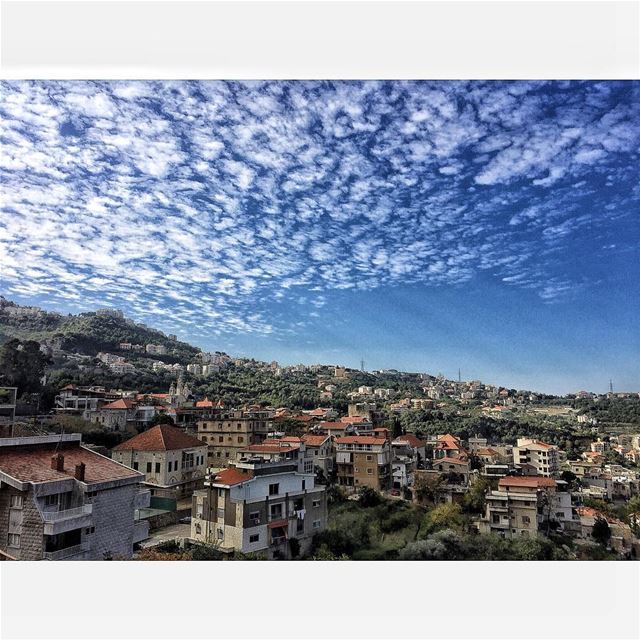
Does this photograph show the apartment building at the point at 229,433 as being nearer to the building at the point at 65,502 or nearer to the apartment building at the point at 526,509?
the building at the point at 65,502

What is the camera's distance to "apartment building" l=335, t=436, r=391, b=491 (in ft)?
23.0

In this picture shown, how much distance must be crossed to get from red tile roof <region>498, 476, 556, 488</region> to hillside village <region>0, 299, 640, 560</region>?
0.03 m

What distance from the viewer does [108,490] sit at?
4.86m

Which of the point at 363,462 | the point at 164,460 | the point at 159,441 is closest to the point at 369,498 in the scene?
the point at 363,462

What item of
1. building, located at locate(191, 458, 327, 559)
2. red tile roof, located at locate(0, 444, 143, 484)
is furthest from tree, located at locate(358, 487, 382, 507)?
red tile roof, located at locate(0, 444, 143, 484)

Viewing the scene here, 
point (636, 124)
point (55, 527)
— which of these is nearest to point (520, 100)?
point (636, 124)

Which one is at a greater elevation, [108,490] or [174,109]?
[174,109]

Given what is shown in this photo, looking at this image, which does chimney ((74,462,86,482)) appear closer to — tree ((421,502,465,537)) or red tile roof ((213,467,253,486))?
red tile roof ((213,467,253,486))

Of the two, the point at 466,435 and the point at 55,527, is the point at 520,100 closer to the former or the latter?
the point at 466,435

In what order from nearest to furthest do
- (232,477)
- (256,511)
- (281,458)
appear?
(256,511) → (232,477) → (281,458)

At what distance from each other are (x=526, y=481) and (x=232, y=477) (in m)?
3.78

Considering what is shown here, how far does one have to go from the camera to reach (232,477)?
548 centimetres

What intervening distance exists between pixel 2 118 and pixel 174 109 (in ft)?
6.48

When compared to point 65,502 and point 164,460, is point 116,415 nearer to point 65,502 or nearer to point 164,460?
point 164,460
